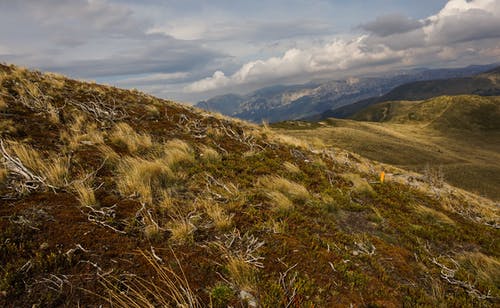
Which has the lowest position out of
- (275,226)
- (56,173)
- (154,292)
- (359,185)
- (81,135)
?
(359,185)

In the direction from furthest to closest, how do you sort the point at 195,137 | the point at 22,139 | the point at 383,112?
the point at 383,112 → the point at 195,137 → the point at 22,139

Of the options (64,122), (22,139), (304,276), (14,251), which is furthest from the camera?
(64,122)

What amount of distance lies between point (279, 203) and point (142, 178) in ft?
11.2

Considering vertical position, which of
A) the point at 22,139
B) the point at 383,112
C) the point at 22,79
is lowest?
the point at 383,112

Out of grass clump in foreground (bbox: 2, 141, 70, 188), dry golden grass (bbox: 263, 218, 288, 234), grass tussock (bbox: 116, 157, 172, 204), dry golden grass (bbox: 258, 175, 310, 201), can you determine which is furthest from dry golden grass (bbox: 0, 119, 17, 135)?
dry golden grass (bbox: 263, 218, 288, 234)

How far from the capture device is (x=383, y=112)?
6791 inches

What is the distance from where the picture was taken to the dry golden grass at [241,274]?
363 centimetres

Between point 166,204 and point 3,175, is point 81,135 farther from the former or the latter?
point 166,204

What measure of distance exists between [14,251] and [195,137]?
7.99 m

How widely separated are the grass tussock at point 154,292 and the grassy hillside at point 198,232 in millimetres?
25

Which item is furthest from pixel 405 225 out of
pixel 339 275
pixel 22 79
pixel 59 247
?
pixel 22 79

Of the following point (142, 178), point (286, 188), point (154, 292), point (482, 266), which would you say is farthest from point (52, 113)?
point (482, 266)

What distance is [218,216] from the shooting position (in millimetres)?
5164

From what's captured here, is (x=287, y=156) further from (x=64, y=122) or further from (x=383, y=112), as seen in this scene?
(x=383, y=112)
